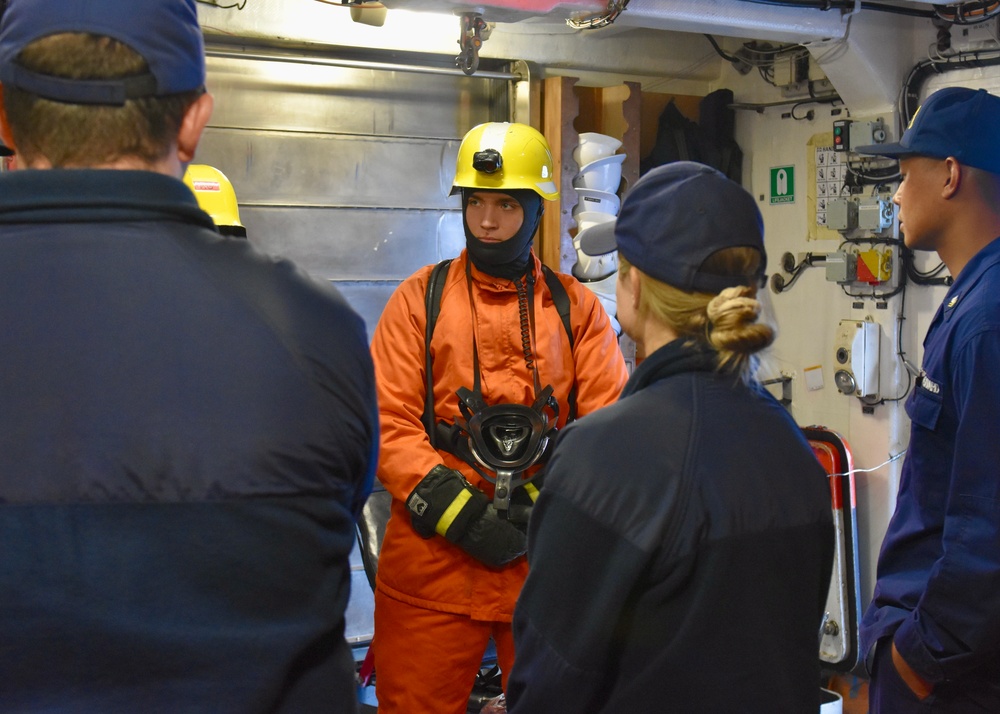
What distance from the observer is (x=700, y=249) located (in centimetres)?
155

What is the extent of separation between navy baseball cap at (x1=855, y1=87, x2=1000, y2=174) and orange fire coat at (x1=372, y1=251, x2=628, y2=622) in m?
1.07

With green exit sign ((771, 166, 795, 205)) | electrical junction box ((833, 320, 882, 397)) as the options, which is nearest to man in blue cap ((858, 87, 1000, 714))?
electrical junction box ((833, 320, 882, 397))

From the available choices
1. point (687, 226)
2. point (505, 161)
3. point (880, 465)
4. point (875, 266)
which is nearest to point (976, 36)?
point (875, 266)

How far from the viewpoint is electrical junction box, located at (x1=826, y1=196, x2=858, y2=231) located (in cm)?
483

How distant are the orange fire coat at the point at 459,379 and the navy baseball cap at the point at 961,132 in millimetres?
1065

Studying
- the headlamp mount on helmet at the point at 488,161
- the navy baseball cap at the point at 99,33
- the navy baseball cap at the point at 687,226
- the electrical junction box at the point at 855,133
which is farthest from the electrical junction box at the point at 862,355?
the navy baseball cap at the point at 99,33

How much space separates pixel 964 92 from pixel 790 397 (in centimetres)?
329

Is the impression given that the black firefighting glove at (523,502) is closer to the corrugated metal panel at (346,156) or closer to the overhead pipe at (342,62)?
the corrugated metal panel at (346,156)

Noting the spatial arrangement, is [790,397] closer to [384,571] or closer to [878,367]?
[878,367]

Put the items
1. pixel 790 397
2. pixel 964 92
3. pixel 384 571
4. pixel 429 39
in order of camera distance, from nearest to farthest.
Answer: pixel 964 92 < pixel 384 571 < pixel 429 39 < pixel 790 397

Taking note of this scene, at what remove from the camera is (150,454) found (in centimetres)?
102

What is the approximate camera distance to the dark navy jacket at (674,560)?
1407 millimetres

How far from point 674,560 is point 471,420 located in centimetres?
145

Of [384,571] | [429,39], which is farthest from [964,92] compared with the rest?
[429,39]
